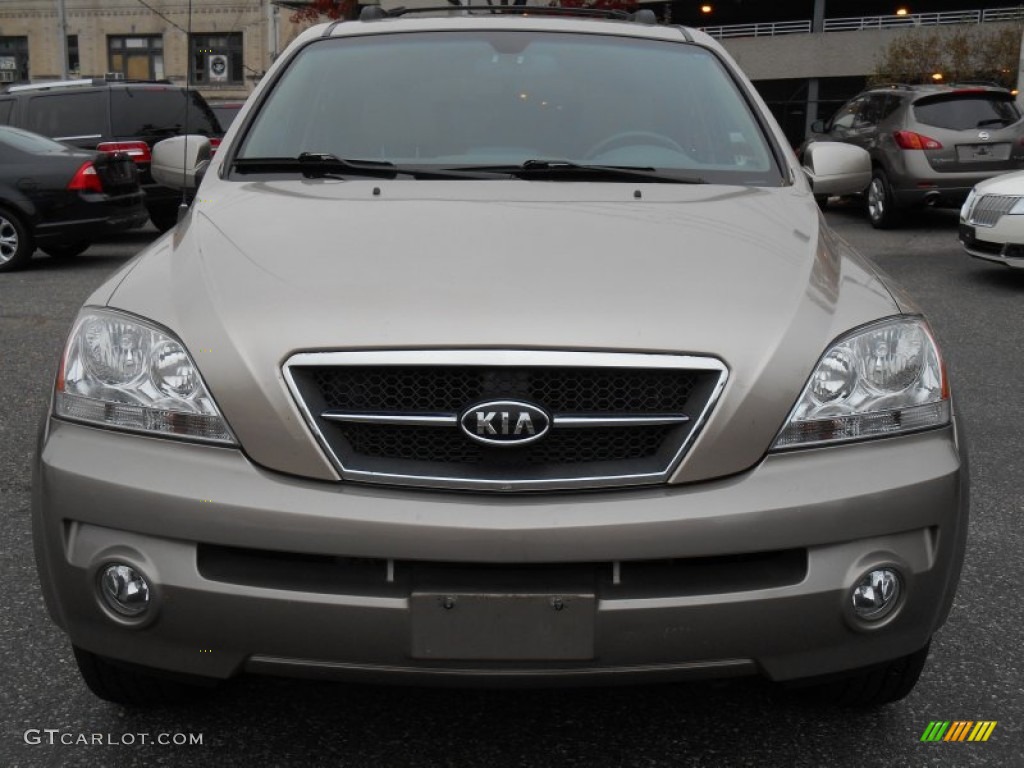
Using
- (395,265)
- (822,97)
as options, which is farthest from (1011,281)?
(822,97)

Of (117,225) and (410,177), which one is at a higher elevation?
(410,177)

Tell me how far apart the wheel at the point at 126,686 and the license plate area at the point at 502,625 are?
2.14ft

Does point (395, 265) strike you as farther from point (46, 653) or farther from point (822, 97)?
point (822, 97)

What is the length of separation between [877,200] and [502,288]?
1325 cm

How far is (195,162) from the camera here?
13.1ft

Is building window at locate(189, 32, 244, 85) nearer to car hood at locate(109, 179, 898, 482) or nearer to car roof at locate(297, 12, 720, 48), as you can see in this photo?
car roof at locate(297, 12, 720, 48)

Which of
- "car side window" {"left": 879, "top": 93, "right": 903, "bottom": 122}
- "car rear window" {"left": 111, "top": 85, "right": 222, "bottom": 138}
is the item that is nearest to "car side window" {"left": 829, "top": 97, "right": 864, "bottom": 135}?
"car side window" {"left": 879, "top": 93, "right": 903, "bottom": 122}

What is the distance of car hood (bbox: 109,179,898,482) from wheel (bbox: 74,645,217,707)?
687 mm

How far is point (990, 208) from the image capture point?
998cm

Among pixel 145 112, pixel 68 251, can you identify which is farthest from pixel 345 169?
pixel 145 112

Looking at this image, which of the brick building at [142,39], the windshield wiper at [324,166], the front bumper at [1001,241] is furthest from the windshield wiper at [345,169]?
the brick building at [142,39]

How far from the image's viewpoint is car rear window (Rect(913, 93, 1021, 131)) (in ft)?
45.9

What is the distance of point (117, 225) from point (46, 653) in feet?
31.2
